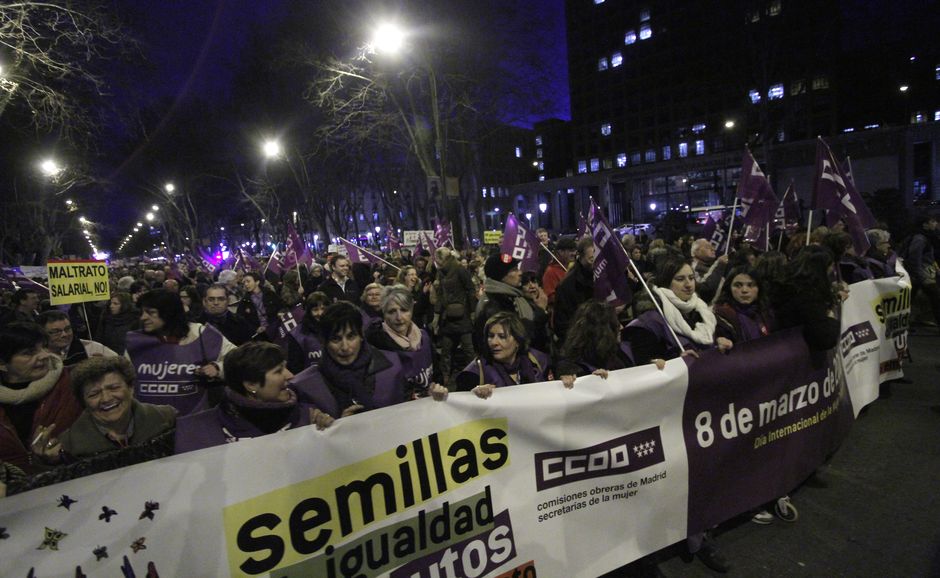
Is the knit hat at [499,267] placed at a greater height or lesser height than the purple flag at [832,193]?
lesser

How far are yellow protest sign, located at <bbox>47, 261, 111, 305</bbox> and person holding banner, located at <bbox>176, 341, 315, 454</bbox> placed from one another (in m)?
4.47

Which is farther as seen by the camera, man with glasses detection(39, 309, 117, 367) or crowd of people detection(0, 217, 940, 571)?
man with glasses detection(39, 309, 117, 367)

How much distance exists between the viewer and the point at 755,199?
748 cm

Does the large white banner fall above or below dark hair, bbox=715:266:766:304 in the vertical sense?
below

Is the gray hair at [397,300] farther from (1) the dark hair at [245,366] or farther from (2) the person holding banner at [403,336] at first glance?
(1) the dark hair at [245,366]

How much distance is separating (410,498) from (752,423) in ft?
7.76

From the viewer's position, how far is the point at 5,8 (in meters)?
7.60

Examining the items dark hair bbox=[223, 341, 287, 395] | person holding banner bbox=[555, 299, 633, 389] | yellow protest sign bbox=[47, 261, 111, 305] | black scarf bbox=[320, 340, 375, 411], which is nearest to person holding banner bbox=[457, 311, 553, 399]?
person holding banner bbox=[555, 299, 633, 389]

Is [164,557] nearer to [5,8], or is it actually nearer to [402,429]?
[402,429]

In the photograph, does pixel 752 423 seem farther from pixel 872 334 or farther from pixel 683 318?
pixel 872 334

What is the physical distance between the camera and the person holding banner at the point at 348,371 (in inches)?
124

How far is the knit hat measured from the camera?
5359mm

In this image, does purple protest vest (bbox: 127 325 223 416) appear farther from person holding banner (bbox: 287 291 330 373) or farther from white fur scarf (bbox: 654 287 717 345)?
white fur scarf (bbox: 654 287 717 345)

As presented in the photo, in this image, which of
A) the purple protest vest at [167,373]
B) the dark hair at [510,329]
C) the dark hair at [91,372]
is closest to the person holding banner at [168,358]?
the purple protest vest at [167,373]
